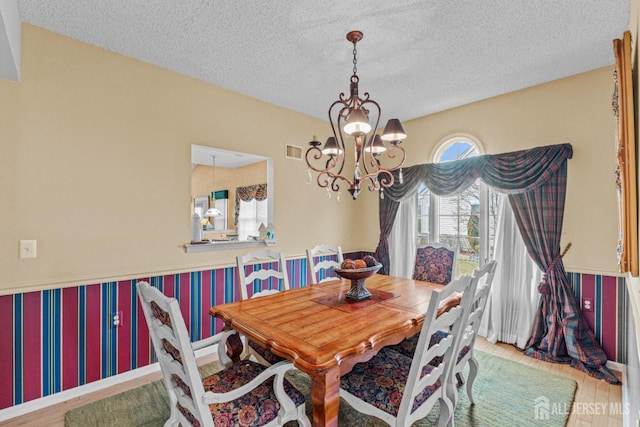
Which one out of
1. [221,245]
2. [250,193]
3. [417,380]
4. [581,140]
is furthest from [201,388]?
[250,193]

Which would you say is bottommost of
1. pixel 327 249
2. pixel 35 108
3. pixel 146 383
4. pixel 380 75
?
pixel 146 383

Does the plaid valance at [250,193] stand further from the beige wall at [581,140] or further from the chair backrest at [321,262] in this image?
the beige wall at [581,140]

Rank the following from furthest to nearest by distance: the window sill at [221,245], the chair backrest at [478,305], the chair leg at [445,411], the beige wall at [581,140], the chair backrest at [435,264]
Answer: the window sill at [221,245]
the chair backrest at [435,264]
the beige wall at [581,140]
the chair backrest at [478,305]
the chair leg at [445,411]

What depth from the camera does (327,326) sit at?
1.66m

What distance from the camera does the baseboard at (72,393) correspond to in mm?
2061

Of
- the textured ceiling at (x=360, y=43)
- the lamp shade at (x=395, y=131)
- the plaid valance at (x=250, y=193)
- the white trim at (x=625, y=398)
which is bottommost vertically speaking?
the white trim at (x=625, y=398)

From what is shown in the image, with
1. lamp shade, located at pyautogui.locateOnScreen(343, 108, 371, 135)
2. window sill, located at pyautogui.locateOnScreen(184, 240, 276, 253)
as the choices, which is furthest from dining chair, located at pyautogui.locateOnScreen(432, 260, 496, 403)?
window sill, located at pyautogui.locateOnScreen(184, 240, 276, 253)

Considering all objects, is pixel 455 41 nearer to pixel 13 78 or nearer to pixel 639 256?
pixel 639 256

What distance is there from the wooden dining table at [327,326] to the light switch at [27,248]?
1.36 metres

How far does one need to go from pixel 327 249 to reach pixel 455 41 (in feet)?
6.64

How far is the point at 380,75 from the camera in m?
2.79

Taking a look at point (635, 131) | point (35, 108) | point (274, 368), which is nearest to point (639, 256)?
point (635, 131)

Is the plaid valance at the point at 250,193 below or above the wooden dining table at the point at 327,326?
above

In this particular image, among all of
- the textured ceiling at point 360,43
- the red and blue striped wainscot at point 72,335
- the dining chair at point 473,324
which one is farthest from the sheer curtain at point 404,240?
the red and blue striped wainscot at point 72,335
